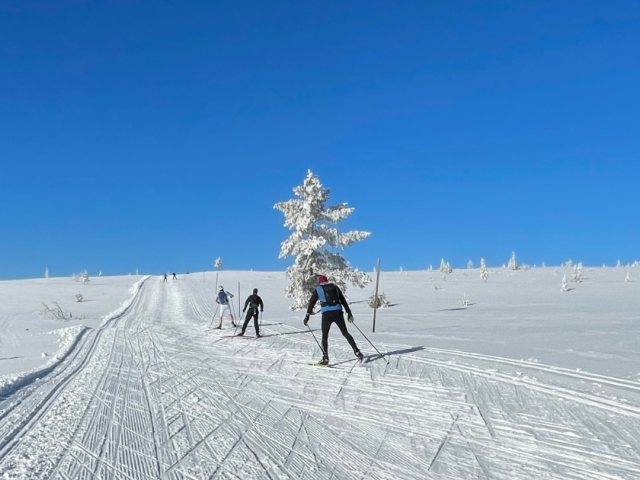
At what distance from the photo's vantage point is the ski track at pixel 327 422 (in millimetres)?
4754

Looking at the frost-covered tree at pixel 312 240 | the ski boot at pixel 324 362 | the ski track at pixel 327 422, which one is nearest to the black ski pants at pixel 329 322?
the ski boot at pixel 324 362

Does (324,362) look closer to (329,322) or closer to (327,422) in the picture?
(329,322)

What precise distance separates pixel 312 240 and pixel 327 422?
19.4m

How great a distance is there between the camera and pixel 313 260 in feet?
84.8

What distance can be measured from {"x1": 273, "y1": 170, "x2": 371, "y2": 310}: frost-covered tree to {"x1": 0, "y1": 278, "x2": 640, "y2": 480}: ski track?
49.5ft

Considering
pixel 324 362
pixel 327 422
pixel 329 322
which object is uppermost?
pixel 329 322

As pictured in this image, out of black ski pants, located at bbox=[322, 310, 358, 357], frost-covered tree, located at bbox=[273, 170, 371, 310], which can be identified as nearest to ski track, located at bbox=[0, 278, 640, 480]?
black ski pants, located at bbox=[322, 310, 358, 357]

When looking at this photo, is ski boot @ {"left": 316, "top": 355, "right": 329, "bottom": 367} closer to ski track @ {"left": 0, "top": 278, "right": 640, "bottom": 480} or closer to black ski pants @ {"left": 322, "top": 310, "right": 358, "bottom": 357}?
black ski pants @ {"left": 322, "top": 310, "right": 358, "bottom": 357}

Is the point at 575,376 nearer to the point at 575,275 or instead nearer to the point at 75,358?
the point at 75,358

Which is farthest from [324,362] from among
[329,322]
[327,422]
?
[327,422]

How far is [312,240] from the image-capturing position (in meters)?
25.4

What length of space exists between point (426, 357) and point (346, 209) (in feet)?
52.7

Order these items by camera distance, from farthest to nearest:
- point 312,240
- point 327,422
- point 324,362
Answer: point 312,240, point 324,362, point 327,422

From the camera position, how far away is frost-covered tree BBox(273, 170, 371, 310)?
25688mm
